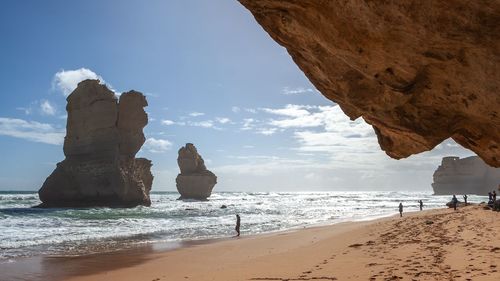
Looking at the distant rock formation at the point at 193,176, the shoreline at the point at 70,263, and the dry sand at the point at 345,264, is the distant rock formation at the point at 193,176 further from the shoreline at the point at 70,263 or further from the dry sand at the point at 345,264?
the dry sand at the point at 345,264

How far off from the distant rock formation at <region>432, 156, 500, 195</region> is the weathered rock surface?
18820 centimetres

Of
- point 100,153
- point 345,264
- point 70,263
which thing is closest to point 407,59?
point 345,264

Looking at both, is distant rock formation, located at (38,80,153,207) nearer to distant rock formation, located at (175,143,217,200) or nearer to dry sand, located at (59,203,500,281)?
distant rock formation, located at (175,143,217,200)

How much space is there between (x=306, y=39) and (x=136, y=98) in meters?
75.0

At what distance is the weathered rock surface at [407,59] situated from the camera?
4.63 metres

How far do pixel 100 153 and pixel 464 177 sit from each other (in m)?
163

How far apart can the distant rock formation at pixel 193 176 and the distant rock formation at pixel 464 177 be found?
11798cm

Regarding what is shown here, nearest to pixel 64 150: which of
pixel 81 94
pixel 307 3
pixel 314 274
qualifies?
pixel 81 94

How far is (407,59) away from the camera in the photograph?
17.7 ft

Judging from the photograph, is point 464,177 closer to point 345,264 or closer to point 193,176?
point 193,176

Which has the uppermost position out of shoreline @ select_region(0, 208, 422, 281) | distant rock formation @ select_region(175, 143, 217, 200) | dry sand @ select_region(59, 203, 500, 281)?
distant rock formation @ select_region(175, 143, 217, 200)

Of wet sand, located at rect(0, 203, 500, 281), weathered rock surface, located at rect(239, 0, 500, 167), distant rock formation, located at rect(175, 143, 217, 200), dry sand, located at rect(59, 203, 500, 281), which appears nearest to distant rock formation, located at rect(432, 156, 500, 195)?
distant rock formation, located at rect(175, 143, 217, 200)

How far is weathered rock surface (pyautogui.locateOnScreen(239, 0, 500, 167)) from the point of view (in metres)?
4.63

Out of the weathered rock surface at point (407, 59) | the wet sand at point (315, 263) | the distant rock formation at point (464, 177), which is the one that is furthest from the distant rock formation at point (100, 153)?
the distant rock formation at point (464, 177)
